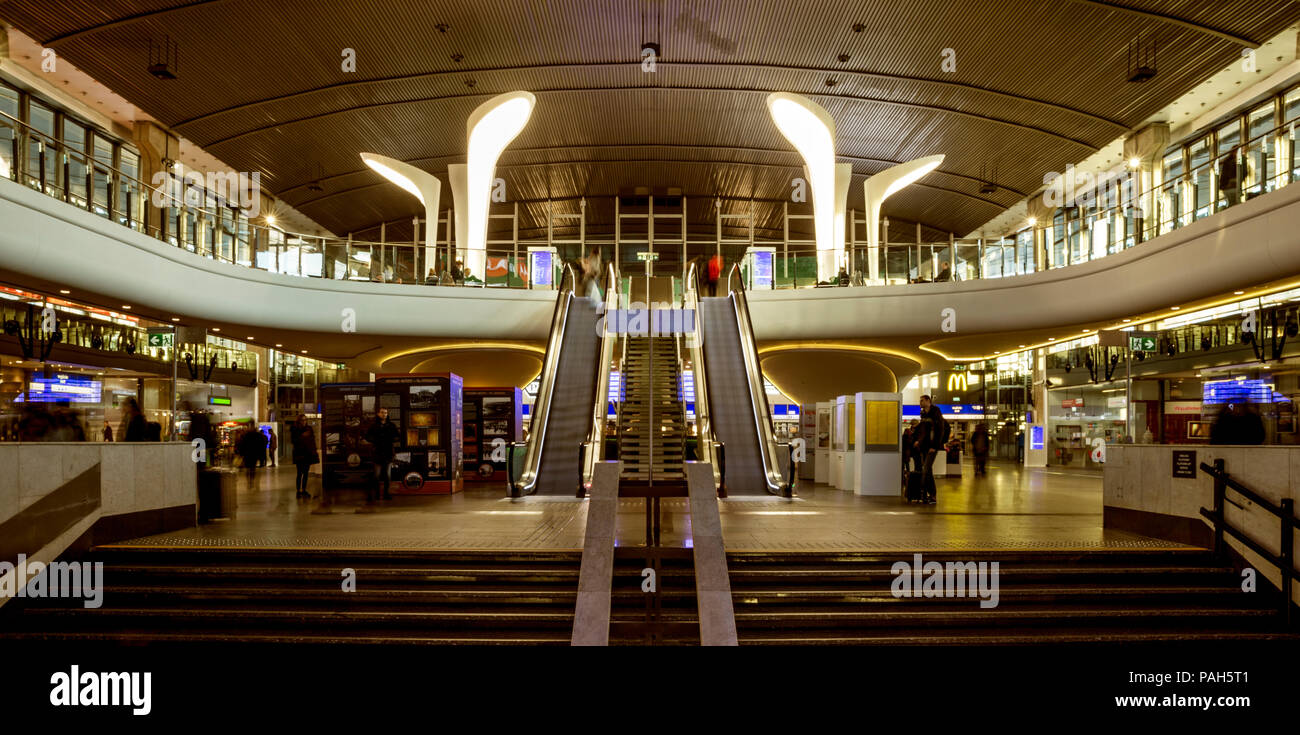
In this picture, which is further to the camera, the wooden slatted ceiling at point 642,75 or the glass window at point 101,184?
the wooden slatted ceiling at point 642,75

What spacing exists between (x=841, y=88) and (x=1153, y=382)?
10549 millimetres

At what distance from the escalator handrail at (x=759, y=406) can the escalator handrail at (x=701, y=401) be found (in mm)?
732

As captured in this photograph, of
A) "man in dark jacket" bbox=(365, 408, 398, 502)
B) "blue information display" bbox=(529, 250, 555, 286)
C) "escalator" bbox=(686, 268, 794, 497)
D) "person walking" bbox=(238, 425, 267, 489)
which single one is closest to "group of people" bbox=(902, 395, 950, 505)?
"escalator" bbox=(686, 268, 794, 497)

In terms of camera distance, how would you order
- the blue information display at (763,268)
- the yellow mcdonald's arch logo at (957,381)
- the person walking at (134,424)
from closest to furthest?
the person walking at (134,424) → the blue information display at (763,268) → the yellow mcdonald's arch logo at (957,381)

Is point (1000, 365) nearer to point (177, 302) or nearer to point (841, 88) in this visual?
point (841, 88)

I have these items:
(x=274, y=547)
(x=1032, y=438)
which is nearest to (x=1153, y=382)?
(x=1032, y=438)

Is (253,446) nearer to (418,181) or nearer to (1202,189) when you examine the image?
(418,181)

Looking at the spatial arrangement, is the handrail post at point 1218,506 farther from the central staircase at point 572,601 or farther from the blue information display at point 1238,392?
the blue information display at point 1238,392

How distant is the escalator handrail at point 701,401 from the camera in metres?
12.5

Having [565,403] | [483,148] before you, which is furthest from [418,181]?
[565,403]

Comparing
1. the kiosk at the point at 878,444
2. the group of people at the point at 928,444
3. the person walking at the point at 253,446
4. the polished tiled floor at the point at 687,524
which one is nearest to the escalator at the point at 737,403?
the polished tiled floor at the point at 687,524

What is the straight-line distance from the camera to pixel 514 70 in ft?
63.5

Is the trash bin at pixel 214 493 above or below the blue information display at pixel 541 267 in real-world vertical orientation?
below
